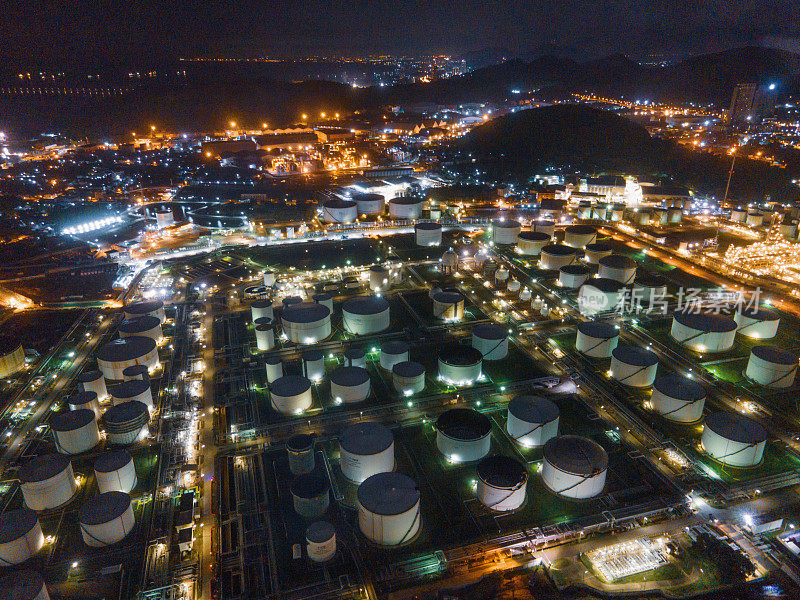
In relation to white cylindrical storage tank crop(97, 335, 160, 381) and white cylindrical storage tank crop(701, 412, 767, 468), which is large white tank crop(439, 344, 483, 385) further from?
white cylindrical storage tank crop(97, 335, 160, 381)

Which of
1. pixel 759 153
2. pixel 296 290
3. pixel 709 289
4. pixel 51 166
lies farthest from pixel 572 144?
pixel 51 166

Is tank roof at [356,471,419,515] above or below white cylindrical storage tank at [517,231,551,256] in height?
below

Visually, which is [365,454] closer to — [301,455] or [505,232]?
[301,455]

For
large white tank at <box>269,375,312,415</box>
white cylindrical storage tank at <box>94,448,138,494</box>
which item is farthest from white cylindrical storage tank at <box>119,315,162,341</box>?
white cylindrical storage tank at <box>94,448,138,494</box>

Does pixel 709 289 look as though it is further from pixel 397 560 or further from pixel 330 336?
pixel 397 560

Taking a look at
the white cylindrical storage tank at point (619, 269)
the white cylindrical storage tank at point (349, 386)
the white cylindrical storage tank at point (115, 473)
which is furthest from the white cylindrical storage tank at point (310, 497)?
the white cylindrical storage tank at point (619, 269)
